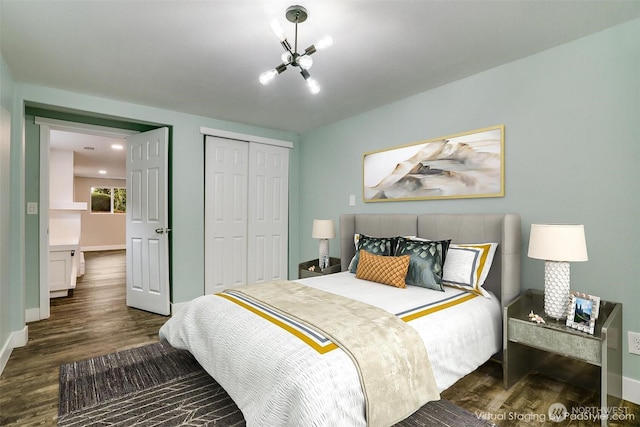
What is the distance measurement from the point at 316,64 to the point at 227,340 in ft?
7.07

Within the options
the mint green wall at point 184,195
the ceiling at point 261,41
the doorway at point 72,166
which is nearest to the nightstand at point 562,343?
the ceiling at point 261,41

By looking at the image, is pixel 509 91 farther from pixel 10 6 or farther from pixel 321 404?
pixel 10 6

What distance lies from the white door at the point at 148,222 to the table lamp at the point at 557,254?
3.62m

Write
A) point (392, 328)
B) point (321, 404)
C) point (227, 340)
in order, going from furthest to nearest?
point (227, 340) → point (392, 328) → point (321, 404)

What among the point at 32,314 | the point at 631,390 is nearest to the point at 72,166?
the point at 32,314

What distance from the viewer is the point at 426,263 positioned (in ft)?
8.19

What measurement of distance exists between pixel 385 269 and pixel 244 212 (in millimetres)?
2392

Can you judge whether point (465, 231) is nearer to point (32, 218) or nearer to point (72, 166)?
point (32, 218)

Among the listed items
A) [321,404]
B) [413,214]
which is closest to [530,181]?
[413,214]

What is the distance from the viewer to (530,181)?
242 cm

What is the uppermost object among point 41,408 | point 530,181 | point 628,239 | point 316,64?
point 316,64

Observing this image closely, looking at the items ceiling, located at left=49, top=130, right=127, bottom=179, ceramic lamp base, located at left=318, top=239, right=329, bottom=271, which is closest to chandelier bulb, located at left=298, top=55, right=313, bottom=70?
ceramic lamp base, located at left=318, top=239, right=329, bottom=271

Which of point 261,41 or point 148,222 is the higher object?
point 261,41

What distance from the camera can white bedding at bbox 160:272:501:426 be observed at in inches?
50.0
